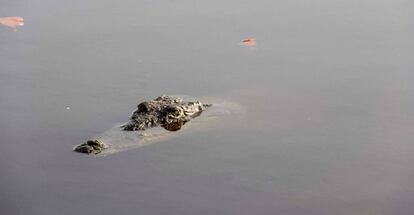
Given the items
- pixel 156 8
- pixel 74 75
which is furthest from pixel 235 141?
pixel 156 8

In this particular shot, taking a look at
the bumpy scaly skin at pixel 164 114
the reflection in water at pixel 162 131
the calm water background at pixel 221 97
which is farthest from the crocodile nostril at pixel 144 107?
the calm water background at pixel 221 97

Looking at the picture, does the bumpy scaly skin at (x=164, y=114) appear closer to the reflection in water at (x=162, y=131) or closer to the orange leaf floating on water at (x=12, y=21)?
the reflection in water at (x=162, y=131)

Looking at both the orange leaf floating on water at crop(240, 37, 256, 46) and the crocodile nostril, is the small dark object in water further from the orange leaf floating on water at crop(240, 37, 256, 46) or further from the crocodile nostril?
the orange leaf floating on water at crop(240, 37, 256, 46)

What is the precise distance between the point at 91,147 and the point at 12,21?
3.86 metres

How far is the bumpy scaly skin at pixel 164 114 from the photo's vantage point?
8.90m

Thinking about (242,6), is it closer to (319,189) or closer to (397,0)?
(397,0)

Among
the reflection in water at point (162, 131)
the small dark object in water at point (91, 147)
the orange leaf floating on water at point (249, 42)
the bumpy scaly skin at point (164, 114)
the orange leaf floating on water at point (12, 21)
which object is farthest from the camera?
the orange leaf floating on water at point (12, 21)

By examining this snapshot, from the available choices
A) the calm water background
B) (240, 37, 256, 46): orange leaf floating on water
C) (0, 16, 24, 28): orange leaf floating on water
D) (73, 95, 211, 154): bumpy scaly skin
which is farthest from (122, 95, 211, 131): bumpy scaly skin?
(0, 16, 24, 28): orange leaf floating on water

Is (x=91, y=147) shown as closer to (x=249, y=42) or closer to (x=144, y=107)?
(x=144, y=107)

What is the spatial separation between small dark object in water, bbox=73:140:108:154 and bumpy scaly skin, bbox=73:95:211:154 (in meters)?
0.46

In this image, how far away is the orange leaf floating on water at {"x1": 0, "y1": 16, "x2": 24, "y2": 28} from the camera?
11.4 metres

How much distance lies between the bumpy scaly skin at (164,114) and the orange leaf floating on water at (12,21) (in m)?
3.24

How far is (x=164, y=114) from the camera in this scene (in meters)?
9.10

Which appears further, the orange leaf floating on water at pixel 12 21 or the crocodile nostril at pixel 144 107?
the orange leaf floating on water at pixel 12 21
